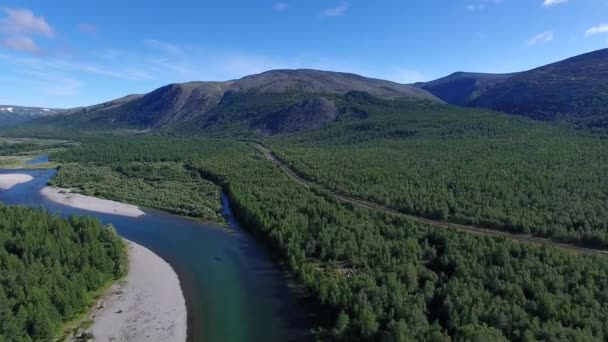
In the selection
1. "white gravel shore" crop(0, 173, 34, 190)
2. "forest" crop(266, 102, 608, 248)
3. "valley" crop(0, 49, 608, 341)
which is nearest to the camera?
"valley" crop(0, 49, 608, 341)

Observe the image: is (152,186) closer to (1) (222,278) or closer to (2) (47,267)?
(1) (222,278)

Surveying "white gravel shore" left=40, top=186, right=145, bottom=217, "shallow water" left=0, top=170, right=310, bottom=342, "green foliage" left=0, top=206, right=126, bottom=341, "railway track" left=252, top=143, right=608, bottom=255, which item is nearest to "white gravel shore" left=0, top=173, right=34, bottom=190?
"white gravel shore" left=40, top=186, right=145, bottom=217

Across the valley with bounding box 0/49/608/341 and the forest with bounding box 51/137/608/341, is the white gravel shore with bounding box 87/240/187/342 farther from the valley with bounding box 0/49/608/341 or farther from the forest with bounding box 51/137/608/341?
the forest with bounding box 51/137/608/341

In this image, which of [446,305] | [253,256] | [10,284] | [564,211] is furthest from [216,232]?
[564,211]

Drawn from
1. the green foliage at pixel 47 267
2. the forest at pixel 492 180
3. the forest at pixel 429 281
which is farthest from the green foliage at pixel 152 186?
the green foliage at pixel 47 267

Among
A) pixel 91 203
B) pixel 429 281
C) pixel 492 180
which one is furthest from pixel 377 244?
pixel 91 203
